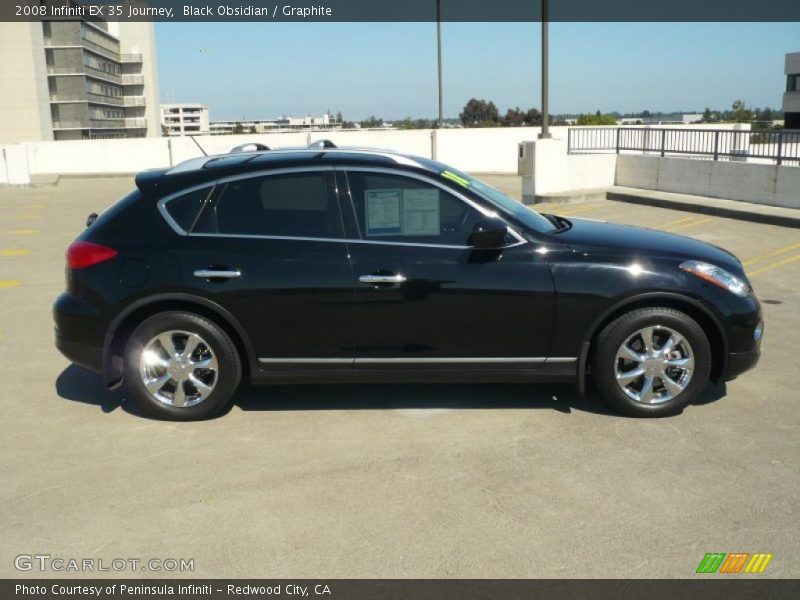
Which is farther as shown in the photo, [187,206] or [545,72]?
[545,72]

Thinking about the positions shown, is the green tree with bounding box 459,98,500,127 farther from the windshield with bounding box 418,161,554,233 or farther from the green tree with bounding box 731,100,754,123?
the windshield with bounding box 418,161,554,233

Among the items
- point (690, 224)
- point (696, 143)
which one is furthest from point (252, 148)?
point (696, 143)

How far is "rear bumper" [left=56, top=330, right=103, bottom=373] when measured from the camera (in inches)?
202

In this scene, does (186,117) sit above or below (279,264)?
above

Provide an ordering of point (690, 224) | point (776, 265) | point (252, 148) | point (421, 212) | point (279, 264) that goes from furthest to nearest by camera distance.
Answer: point (690, 224) < point (776, 265) < point (252, 148) < point (421, 212) < point (279, 264)

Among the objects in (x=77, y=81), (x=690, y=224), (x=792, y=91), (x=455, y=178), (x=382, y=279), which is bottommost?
(x=690, y=224)

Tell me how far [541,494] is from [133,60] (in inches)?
4644

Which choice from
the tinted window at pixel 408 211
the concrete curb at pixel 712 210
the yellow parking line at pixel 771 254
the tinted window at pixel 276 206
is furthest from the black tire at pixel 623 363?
the concrete curb at pixel 712 210

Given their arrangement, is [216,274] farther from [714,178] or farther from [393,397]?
[714,178]

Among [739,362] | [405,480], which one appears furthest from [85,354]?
[739,362]

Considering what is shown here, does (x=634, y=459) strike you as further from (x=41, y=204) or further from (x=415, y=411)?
(x=41, y=204)

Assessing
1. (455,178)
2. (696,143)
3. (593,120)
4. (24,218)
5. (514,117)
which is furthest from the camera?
(514,117)

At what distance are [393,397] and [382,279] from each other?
1034mm

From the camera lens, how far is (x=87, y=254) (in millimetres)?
5152
